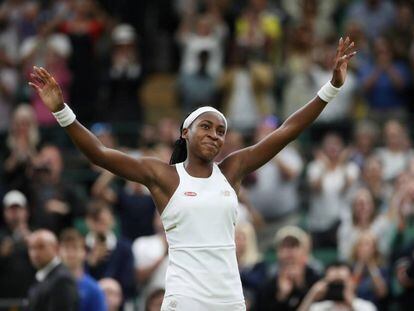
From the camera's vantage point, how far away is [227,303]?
793cm

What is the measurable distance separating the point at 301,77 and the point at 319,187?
7.13ft

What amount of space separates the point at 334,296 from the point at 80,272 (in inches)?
90.7

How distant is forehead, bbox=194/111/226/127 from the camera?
817 cm

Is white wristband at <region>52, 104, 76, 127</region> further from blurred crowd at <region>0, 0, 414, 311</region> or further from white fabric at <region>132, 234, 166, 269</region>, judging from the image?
white fabric at <region>132, 234, 166, 269</region>

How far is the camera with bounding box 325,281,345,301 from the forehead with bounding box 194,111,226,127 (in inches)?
156

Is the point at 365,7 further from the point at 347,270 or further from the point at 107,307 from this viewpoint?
the point at 107,307

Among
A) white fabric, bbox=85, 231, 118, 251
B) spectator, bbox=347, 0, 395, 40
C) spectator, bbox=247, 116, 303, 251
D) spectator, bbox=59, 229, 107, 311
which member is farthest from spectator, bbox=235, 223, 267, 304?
spectator, bbox=347, 0, 395, 40

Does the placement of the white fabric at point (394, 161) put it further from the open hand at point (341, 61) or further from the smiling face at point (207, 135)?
the smiling face at point (207, 135)

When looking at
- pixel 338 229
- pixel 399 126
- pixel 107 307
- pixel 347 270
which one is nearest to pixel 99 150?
pixel 107 307

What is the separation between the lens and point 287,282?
12.4 metres

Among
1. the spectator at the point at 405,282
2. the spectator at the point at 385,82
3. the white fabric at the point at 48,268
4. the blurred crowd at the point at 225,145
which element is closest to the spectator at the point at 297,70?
the blurred crowd at the point at 225,145

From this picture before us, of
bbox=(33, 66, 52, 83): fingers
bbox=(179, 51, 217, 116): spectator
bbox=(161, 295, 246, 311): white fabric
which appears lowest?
bbox=(161, 295, 246, 311): white fabric

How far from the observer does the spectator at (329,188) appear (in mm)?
15000

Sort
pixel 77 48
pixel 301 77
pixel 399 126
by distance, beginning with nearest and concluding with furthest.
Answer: pixel 399 126, pixel 301 77, pixel 77 48
